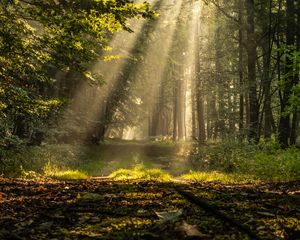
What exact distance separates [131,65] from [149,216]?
25.1 metres

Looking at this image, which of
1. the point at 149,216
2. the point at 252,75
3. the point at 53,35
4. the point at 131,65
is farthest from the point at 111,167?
the point at 149,216

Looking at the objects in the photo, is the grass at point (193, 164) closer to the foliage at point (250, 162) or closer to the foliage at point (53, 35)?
the foliage at point (250, 162)

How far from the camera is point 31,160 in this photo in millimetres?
15977

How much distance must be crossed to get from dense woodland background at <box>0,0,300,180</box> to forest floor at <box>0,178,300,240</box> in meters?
3.94

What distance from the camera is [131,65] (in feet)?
92.6

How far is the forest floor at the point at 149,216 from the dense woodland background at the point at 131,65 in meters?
3.94

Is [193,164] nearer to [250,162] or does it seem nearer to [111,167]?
[111,167]

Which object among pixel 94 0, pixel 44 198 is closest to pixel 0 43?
pixel 94 0

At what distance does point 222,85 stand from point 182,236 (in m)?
22.2

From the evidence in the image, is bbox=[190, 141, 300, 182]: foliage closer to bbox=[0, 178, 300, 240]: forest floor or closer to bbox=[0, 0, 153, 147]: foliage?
bbox=[0, 178, 300, 240]: forest floor

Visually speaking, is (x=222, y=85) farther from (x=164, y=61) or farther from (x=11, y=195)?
(x=11, y=195)

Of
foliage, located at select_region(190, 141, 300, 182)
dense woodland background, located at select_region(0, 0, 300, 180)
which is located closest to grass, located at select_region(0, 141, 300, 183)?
foliage, located at select_region(190, 141, 300, 182)

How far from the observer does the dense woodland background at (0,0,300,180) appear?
26.9ft

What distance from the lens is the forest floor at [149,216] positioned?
308 centimetres
